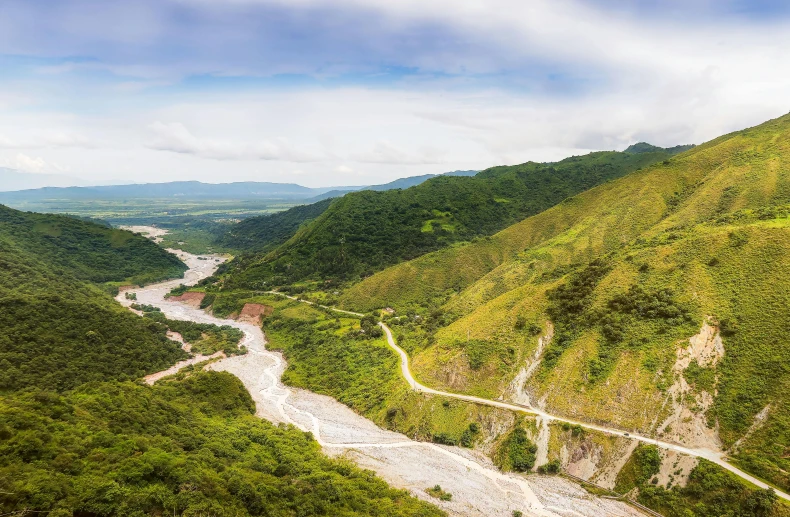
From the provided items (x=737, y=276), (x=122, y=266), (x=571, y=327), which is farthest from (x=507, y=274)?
(x=122, y=266)

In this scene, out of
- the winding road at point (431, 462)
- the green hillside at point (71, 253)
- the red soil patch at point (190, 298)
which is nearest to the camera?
the winding road at point (431, 462)

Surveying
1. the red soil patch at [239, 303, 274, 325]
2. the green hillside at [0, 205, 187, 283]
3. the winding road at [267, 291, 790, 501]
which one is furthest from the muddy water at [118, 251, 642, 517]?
the green hillside at [0, 205, 187, 283]

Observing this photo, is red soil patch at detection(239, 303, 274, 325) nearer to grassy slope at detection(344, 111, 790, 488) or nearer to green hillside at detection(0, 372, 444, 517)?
grassy slope at detection(344, 111, 790, 488)

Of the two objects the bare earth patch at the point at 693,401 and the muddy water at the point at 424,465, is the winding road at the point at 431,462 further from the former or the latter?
the bare earth patch at the point at 693,401

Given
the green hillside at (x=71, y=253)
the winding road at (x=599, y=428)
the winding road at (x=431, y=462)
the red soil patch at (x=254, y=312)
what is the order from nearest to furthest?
1. the winding road at (x=599, y=428)
2. the winding road at (x=431, y=462)
3. the red soil patch at (x=254, y=312)
4. the green hillside at (x=71, y=253)

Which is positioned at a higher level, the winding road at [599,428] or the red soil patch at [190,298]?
the winding road at [599,428]

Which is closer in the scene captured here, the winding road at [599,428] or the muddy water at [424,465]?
the winding road at [599,428]

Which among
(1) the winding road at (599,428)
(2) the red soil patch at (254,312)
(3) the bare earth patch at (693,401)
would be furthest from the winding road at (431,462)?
(2) the red soil patch at (254,312)
